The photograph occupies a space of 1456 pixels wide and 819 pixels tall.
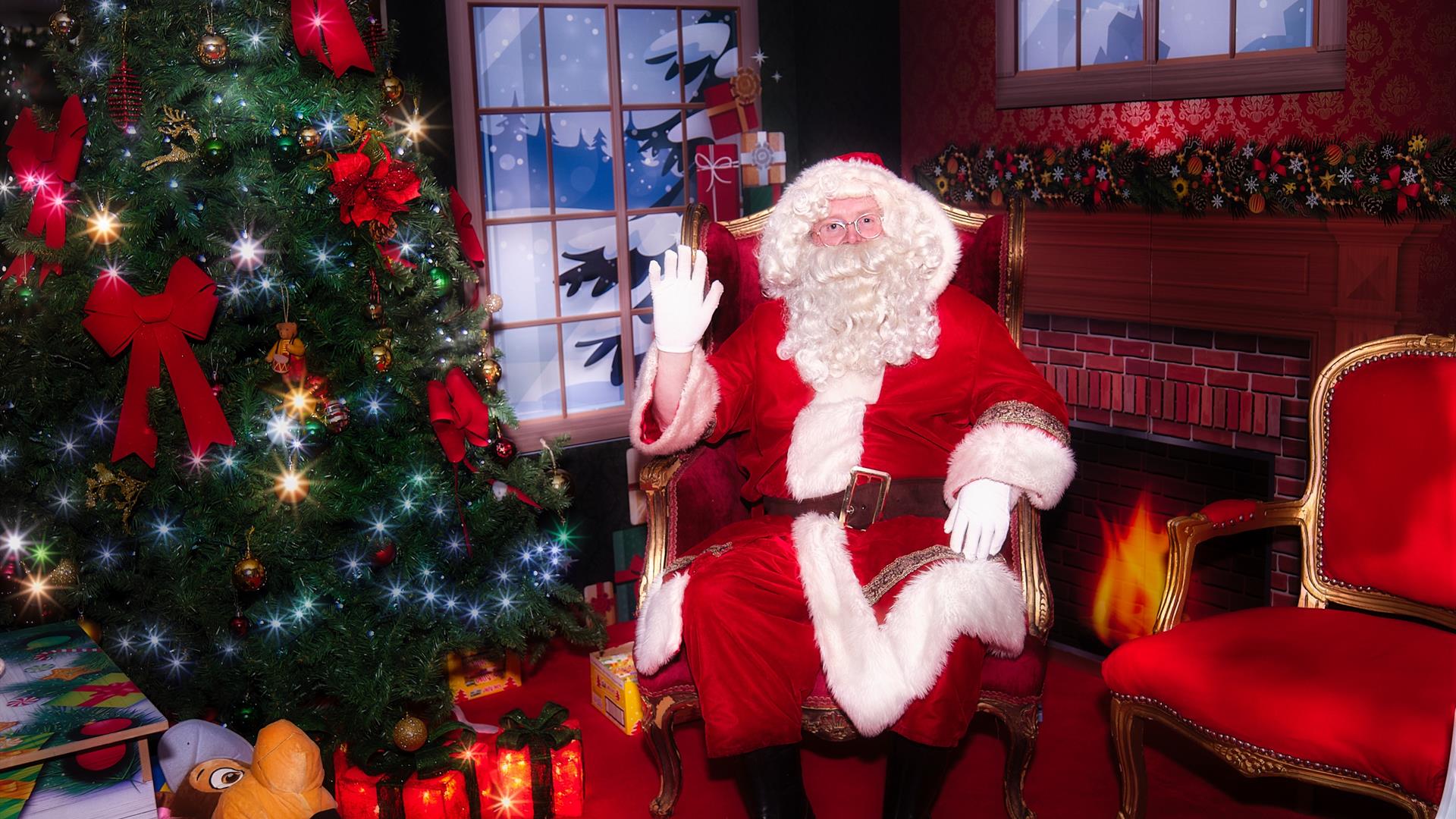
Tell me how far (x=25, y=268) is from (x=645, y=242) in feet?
6.49

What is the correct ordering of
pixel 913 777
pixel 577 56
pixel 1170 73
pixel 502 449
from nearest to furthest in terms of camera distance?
pixel 913 777 → pixel 502 449 → pixel 1170 73 → pixel 577 56

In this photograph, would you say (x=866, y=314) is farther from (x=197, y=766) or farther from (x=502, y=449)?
(x=197, y=766)

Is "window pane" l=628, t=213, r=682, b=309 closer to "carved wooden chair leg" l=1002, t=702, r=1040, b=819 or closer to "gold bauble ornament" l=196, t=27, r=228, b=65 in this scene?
"gold bauble ornament" l=196, t=27, r=228, b=65

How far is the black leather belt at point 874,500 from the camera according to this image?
2793 millimetres

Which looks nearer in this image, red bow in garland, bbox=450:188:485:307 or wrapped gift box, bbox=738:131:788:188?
red bow in garland, bbox=450:188:485:307

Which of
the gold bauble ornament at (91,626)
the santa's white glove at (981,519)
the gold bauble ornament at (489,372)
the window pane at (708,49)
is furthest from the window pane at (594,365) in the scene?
the santa's white glove at (981,519)

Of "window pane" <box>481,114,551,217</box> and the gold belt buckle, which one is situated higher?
"window pane" <box>481,114,551,217</box>

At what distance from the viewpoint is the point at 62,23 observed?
116 inches

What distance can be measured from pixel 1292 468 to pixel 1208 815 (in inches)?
37.8

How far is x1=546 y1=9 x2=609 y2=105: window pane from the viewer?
4.05 m

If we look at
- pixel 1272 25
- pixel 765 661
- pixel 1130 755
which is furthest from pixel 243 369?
pixel 1272 25

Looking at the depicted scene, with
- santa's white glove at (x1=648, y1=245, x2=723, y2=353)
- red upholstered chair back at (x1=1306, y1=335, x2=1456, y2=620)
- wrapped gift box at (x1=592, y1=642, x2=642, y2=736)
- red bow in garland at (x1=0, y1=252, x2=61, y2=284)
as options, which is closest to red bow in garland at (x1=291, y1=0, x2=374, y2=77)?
red bow in garland at (x1=0, y1=252, x2=61, y2=284)

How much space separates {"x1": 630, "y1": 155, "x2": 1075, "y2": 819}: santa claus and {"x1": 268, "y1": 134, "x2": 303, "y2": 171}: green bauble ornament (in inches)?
35.6

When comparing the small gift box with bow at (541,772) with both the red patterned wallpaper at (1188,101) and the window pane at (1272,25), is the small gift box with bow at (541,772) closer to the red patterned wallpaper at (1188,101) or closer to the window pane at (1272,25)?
the red patterned wallpaper at (1188,101)
